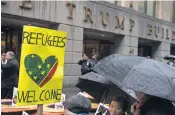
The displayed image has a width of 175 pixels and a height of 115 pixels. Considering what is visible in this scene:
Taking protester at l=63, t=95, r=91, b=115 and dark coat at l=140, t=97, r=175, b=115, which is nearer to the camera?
dark coat at l=140, t=97, r=175, b=115

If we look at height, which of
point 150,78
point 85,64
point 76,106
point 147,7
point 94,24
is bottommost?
point 85,64

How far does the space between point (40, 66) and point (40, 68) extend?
3 cm

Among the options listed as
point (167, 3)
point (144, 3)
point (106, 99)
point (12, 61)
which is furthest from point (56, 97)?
point (167, 3)

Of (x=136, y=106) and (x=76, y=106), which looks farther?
(x=76, y=106)

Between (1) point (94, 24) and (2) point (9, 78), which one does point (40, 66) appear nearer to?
(2) point (9, 78)

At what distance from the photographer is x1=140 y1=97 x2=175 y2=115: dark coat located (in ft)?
12.1

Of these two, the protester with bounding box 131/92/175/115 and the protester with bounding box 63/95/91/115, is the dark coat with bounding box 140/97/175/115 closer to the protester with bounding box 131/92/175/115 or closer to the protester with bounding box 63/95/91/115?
the protester with bounding box 131/92/175/115

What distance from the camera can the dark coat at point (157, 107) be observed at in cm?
367

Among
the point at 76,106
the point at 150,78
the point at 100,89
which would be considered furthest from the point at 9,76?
the point at 150,78

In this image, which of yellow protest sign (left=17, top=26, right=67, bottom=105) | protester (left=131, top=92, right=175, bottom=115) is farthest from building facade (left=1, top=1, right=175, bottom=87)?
protester (left=131, top=92, right=175, bottom=115)

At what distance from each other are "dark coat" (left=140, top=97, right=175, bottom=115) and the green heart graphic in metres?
1.13

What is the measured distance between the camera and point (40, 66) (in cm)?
418

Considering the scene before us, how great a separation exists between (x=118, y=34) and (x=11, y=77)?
470 inches

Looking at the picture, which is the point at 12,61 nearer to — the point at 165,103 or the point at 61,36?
the point at 61,36
